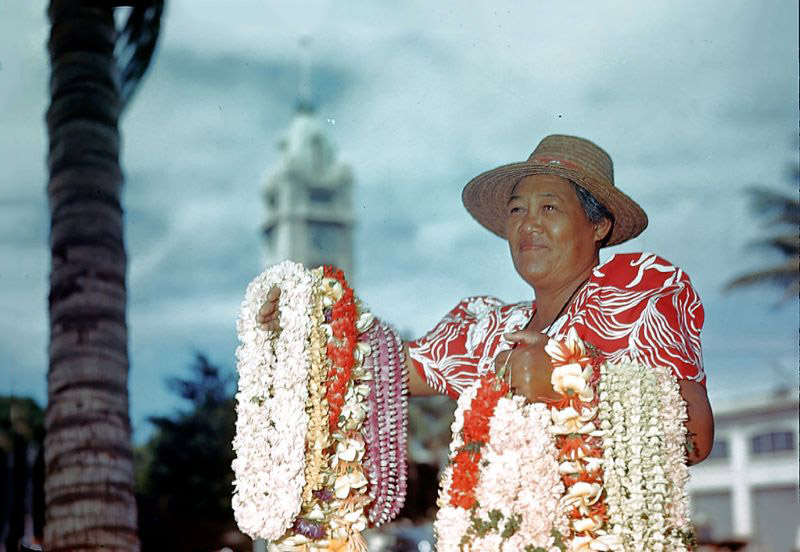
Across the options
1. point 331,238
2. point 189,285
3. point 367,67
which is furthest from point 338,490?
point 331,238

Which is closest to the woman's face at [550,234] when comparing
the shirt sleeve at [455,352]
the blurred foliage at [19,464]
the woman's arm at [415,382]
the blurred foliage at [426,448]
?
the shirt sleeve at [455,352]

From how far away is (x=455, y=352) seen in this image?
280cm

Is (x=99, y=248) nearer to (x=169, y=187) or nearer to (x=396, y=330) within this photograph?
(x=396, y=330)

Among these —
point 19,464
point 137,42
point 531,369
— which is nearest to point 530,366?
point 531,369

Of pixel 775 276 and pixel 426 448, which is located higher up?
pixel 775 276

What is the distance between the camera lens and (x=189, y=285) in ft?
30.1

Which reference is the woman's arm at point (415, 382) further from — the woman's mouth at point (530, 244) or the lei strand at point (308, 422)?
the woman's mouth at point (530, 244)

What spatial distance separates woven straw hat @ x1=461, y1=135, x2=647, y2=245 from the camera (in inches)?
102

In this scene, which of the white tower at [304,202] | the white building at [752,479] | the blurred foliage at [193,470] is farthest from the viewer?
the white building at [752,479]

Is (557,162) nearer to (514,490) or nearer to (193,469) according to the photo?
(514,490)

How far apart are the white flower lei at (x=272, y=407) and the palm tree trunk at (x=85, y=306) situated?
2297 mm

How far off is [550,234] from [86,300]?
284 cm

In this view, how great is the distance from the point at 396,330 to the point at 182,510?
7006mm

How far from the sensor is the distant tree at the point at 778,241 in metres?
7.53
